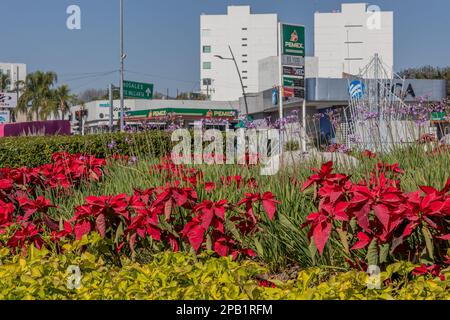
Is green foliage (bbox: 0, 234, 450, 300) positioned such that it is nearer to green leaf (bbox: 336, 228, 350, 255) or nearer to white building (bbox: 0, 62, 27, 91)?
green leaf (bbox: 336, 228, 350, 255)

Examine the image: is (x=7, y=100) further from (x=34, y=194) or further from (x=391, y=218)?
(x=391, y=218)

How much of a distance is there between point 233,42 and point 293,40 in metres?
45.1

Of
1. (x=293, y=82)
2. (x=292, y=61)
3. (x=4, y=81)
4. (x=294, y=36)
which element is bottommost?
(x=293, y=82)

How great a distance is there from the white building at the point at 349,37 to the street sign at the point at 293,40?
3739 mm

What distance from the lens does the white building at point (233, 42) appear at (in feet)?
237

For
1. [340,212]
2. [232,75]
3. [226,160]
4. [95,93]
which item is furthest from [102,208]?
[95,93]

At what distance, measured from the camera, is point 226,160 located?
7117 mm

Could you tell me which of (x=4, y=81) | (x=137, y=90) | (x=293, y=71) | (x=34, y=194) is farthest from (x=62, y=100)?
(x=34, y=194)

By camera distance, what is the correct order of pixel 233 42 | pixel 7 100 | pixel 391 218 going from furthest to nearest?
pixel 233 42 → pixel 7 100 → pixel 391 218

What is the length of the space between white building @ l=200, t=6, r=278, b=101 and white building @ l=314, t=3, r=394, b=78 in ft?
26.2

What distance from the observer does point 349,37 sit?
5019 cm

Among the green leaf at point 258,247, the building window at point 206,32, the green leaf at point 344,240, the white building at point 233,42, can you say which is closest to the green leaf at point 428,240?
the green leaf at point 344,240

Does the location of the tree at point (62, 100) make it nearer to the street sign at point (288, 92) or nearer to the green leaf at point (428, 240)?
the street sign at point (288, 92)
